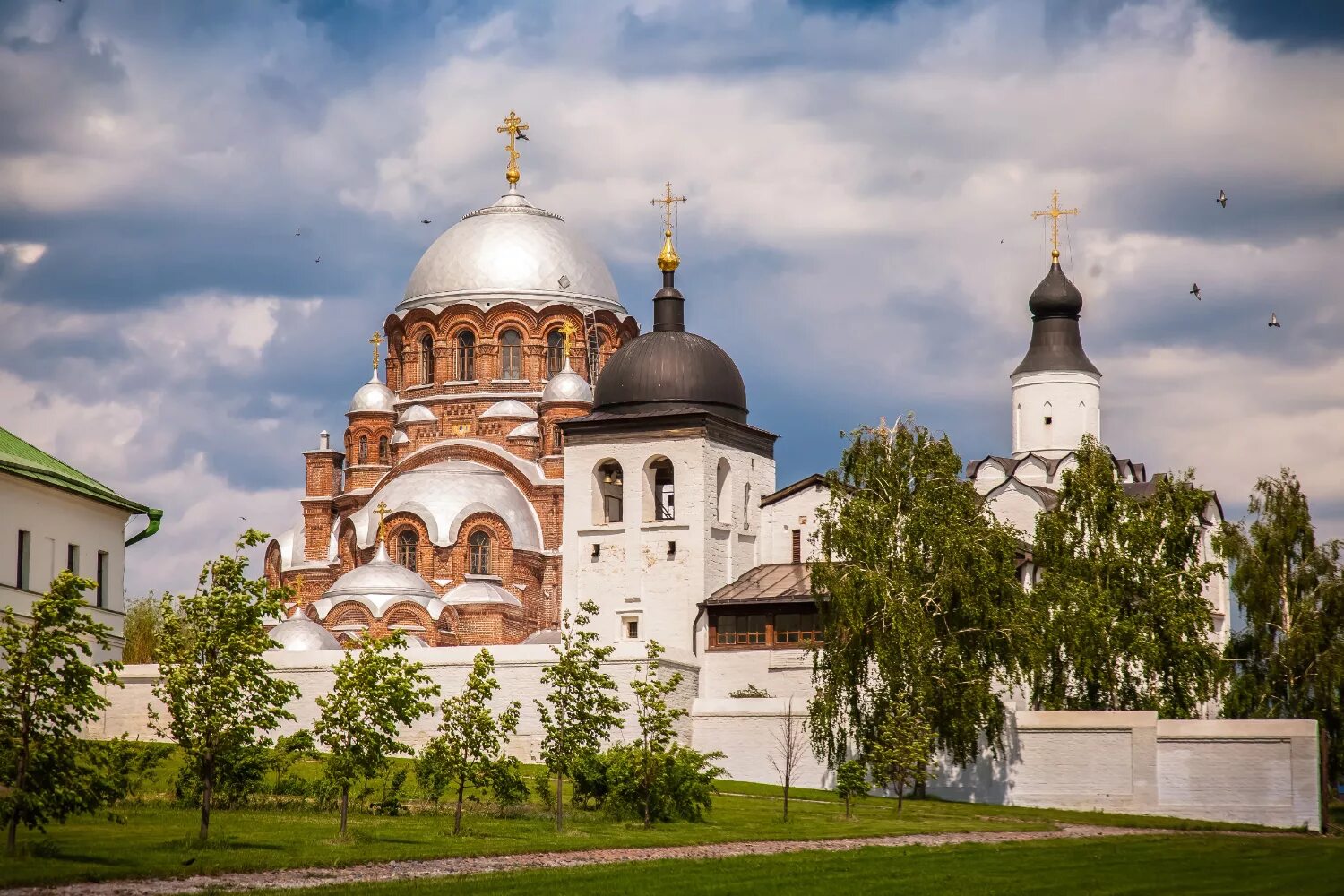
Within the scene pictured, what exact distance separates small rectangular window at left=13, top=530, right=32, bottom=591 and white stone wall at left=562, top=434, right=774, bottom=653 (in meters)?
10.4

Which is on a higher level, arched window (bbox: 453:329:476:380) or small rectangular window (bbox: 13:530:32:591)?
arched window (bbox: 453:329:476:380)

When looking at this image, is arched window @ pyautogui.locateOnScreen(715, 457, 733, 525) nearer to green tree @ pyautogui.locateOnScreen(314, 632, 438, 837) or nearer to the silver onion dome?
the silver onion dome

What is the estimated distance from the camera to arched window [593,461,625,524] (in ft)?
120

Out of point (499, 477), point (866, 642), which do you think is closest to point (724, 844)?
point (866, 642)

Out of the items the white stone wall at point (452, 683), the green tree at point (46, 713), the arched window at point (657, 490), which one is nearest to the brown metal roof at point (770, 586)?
the white stone wall at point (452, 683)

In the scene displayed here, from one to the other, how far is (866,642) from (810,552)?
6.34 m

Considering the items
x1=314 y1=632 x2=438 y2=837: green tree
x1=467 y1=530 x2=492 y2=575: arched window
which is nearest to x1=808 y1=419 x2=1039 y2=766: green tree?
x1=314 y1=632 x2=438 y2=837: green tree

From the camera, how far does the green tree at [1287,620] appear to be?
31.8 m

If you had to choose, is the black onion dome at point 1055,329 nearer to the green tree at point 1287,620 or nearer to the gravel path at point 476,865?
the green tree at point 1287,620

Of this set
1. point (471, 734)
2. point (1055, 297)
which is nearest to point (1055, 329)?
point (1055, 297)

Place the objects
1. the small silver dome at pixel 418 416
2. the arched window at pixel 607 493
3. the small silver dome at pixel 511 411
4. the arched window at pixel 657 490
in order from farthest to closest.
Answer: the small silver dome at pixel 418 416, the small silver dome at pixel 511 411, the arched window at pixel 607 493, the arched window at pixel 657 490

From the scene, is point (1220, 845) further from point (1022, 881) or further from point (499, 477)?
point (499, 477)

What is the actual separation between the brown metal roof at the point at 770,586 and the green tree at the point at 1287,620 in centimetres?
683

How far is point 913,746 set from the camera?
2697 centimetres
